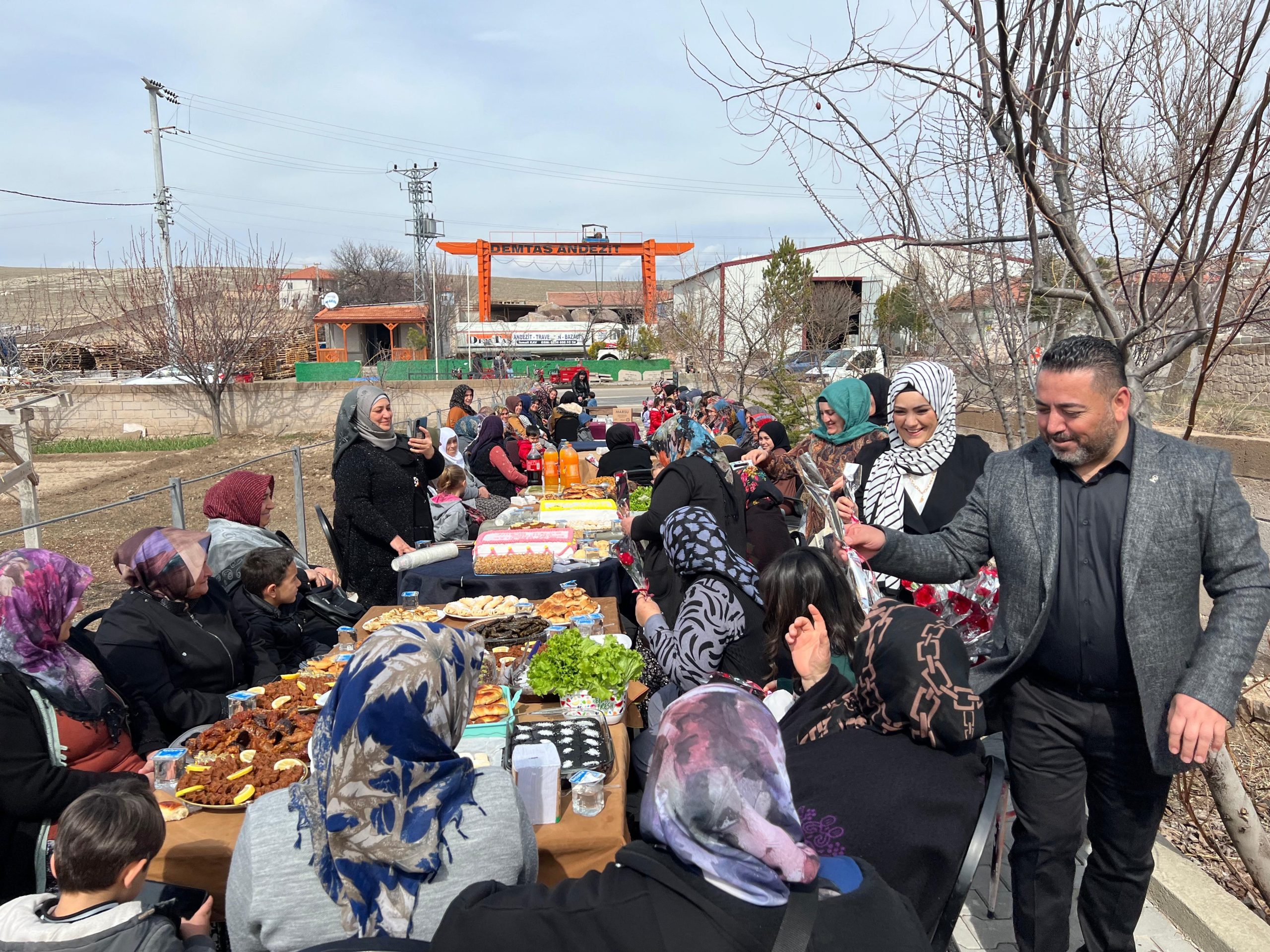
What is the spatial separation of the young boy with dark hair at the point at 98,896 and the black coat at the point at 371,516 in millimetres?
3462

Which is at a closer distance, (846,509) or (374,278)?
(846,509)

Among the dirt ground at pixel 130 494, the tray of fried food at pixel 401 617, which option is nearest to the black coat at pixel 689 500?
the tray of fried food at pixel 401 617

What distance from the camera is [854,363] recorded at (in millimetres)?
11477

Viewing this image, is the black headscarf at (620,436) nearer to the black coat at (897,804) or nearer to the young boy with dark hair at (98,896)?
the black coat at (897,804)

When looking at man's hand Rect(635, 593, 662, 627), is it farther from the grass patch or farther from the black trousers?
the grass patch

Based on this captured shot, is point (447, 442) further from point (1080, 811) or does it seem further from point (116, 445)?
point (116, 445)

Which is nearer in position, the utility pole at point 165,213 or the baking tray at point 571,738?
the baking tray at point 571,738

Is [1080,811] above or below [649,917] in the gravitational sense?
below

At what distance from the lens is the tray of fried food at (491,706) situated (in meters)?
2.81

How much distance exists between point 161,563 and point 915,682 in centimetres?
289

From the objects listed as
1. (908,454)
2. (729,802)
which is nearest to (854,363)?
(908,454)

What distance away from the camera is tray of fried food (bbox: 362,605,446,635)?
13.6ft

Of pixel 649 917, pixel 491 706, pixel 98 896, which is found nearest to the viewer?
pixel 649 917

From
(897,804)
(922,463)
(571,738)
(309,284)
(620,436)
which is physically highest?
(309,284)
